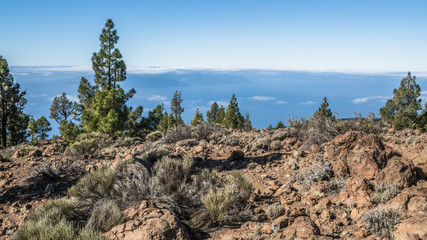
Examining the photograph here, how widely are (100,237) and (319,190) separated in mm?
4127

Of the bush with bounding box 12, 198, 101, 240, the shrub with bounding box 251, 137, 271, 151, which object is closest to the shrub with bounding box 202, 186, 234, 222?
the bush with bounding box 12, 198, 101, 240

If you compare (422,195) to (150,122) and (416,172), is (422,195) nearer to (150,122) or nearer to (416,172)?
(416,172)

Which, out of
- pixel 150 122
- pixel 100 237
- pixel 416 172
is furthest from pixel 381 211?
pixel 150 122

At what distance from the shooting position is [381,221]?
12.2 feet

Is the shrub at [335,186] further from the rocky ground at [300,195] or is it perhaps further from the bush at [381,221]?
the bush at [381,221]

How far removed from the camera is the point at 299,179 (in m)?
6.20

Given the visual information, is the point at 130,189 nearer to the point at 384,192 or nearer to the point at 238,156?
the point at 238,156

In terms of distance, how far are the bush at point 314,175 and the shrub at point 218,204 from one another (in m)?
2.02

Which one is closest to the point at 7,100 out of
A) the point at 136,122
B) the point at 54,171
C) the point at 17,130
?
the point at 17,130

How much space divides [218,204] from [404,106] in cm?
2953

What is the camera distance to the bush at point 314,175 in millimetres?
5866

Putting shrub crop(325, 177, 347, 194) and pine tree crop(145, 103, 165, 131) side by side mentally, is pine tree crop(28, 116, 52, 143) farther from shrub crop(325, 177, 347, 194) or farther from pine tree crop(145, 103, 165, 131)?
shrub crop(325, 177, 347, 194)

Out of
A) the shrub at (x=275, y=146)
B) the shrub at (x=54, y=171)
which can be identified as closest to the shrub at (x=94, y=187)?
the shrub at (x=54, y=171)

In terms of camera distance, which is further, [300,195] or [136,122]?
[136,122]
